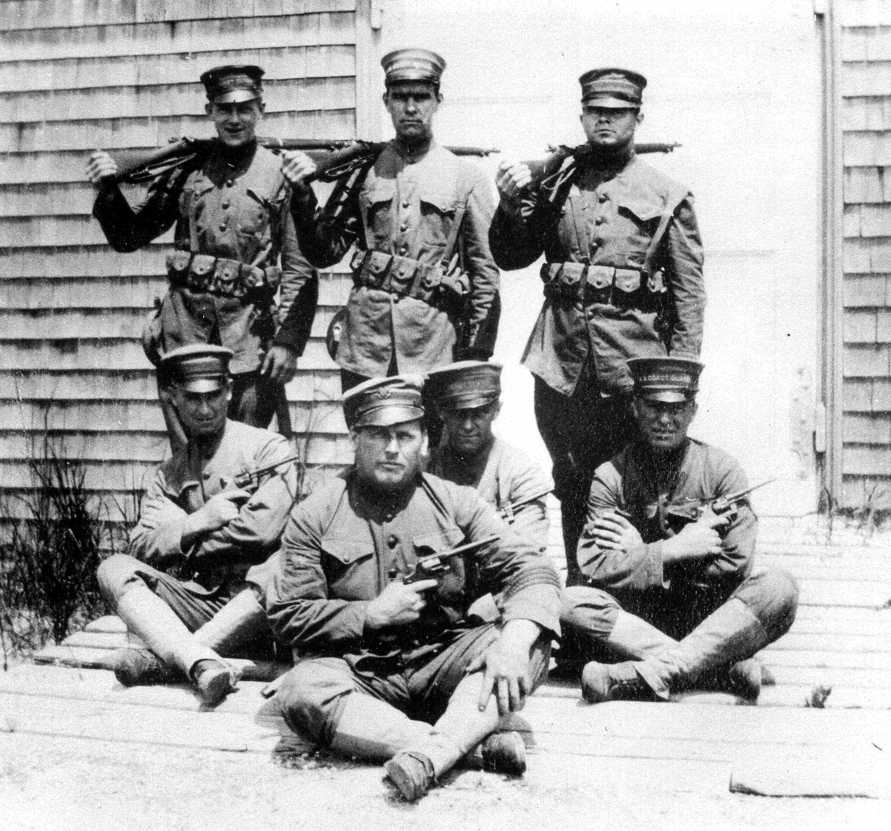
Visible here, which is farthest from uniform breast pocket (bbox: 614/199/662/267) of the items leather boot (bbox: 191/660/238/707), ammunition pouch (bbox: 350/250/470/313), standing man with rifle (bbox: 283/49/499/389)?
leather boot (bbox: 191/660/238/707)

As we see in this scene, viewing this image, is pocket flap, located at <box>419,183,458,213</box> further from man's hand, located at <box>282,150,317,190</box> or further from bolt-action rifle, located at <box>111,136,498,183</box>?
man's hand, located at <box>282,150,317,190</box>

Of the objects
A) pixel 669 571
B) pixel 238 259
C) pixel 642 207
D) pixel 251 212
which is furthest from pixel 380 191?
pixel 669 571

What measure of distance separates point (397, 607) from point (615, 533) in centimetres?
99

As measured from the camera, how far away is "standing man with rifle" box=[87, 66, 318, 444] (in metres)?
5.19

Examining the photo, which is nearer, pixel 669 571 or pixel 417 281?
pixel 669 571

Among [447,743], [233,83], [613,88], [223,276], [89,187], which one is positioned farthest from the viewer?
[89,187]

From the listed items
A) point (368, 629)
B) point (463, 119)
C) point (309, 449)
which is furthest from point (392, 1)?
point (368, 629)

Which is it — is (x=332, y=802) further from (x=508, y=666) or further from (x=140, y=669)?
(x=140, y=669)

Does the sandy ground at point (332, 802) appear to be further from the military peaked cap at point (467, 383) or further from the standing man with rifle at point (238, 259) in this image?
the standing man with rifle at point (238, 259)

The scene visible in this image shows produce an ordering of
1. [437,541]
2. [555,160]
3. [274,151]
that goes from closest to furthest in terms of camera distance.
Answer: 1. [437,541]
2. [555,160]
3. [274,151]

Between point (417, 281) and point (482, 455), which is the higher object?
point (417, 281)

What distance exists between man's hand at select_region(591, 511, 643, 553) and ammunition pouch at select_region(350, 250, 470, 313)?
1176mm

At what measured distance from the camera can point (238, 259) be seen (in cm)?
524

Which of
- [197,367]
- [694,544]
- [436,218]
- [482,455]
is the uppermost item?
[436,218]
